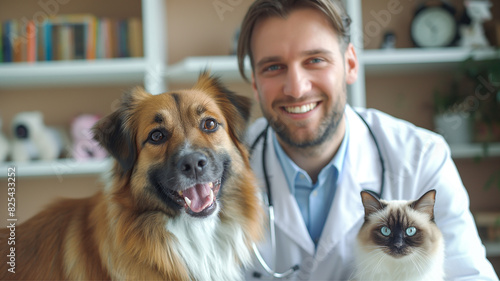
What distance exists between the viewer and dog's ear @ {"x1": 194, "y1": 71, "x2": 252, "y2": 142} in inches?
59.8

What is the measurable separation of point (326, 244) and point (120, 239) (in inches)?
29.2

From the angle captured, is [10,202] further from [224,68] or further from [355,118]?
[224,68]

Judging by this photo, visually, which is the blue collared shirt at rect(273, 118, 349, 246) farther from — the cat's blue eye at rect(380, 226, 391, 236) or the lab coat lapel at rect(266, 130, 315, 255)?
Result: the cat's blue eye at rect(380, 226, 391, 236)

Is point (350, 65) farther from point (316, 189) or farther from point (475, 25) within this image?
point (475, 25)

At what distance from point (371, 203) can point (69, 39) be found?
3014 millimetres

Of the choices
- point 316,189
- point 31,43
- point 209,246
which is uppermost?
point 31,43

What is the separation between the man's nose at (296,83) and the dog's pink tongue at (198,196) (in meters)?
0.55

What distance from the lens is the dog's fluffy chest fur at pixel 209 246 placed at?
132cm

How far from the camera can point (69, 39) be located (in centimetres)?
321

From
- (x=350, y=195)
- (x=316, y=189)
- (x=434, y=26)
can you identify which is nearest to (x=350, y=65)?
(x=316, y=189)

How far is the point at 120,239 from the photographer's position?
4.17 ft

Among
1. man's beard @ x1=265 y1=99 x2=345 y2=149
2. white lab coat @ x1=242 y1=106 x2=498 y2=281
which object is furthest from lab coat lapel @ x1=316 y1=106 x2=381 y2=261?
man's beard @ x1=265 y1=99 x2=345 y2=149

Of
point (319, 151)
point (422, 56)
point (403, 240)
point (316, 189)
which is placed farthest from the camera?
point (422, 56)

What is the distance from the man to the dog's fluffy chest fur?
183 mm
